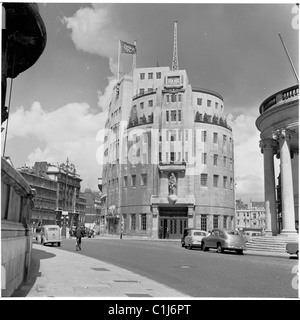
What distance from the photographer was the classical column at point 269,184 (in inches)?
1067

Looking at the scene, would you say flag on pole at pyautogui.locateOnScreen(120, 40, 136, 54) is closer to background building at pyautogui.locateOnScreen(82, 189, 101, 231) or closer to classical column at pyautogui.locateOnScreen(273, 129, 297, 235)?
background building at pyautogui.locateOnScreen(82, 189, 101, 231)

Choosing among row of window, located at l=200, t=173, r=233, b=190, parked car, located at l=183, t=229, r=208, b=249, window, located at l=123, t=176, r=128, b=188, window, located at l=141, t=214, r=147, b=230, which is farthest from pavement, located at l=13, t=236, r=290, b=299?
window, located at l=123, t=176, r=128, b=188

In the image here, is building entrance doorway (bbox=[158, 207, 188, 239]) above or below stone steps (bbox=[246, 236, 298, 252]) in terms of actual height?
above

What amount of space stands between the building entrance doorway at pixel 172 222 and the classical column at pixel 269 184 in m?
26.9

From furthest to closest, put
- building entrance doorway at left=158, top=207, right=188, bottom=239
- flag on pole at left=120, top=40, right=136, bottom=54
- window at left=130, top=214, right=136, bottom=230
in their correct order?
window at left=130, top=214, right=136, bottom=230, building entrance doorway at left=158, top=207, right=188, bottom=239, flag on pole at left=120, top=40, right=136, bottom=54

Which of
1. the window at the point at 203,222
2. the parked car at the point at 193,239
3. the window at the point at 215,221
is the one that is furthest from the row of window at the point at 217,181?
the parked car at the point at 193,239

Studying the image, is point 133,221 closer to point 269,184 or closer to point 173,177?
point 173,177

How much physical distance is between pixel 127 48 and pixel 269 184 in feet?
69.4

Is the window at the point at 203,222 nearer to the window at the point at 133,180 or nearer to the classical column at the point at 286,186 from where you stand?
the window at the point at 133,180

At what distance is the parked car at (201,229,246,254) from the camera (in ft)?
77.6

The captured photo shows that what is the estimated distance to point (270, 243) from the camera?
2509cm

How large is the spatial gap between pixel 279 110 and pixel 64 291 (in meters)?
20.9
